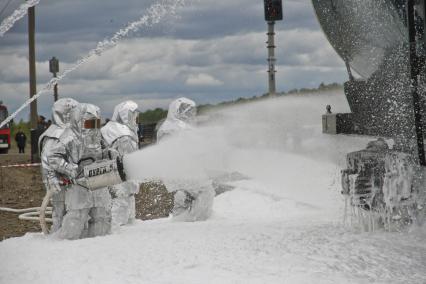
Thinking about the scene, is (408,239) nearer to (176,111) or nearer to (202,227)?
(202,227)

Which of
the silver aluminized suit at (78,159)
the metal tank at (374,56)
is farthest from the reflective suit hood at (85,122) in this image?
the metal tank at (374,56)

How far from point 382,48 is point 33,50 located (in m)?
13.9

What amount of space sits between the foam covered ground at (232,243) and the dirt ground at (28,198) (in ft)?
3.71

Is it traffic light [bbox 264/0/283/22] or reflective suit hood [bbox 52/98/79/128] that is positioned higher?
traffic light [bbox 264/0/283/22]

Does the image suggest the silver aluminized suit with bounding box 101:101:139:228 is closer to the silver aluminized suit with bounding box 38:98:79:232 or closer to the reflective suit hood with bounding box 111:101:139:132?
the reflective suit hood with bounding box 111:101:139:132

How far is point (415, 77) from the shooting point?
19.7 ft

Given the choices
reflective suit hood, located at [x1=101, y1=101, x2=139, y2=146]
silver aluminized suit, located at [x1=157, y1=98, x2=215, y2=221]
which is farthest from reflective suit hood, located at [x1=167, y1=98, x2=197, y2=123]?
reflective suit hood, located at [x1=101, y1=101, x2=139, y2=146]

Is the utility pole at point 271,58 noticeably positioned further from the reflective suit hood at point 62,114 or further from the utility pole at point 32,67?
the utility pole at point 32,67

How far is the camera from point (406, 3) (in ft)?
19.6

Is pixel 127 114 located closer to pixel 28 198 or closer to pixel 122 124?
pixel 122 124

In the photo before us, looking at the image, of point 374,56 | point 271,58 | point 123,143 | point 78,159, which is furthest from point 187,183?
point 271,58

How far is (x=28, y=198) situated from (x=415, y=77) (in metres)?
8.96

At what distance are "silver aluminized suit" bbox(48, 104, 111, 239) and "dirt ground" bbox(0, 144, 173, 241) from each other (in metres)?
1.45

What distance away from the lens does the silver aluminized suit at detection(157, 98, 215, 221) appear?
30.3 feet
